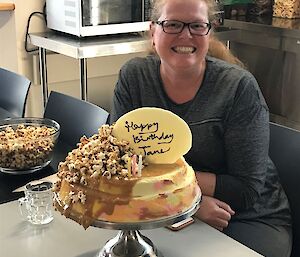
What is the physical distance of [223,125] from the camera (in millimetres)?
1416

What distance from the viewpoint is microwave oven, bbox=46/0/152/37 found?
2674mm

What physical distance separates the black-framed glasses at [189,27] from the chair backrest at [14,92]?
927 millimetres

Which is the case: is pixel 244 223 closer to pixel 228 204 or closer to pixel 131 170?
pixel 228 204

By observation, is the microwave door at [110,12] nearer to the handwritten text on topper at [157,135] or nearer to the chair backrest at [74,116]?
the chair backrest at [74,116]

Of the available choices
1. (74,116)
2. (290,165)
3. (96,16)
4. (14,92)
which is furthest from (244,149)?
(96,16)

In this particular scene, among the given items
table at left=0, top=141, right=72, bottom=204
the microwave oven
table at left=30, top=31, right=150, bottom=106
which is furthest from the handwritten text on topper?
the microwave oven

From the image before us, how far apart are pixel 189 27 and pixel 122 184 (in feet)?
2.13

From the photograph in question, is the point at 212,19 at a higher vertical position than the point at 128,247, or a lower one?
higher

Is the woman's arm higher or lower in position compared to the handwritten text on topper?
lower

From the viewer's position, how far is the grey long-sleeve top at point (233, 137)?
4.56ft

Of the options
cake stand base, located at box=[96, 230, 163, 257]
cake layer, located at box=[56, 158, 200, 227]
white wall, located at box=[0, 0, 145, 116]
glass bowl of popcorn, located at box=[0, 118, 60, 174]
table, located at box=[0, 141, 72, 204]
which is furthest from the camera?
white wall, located at box=[0, 0, 145, 116]

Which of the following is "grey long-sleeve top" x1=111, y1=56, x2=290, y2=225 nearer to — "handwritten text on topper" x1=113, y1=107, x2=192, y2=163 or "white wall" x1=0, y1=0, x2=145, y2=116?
"handwritten text on topper" x1=113, y1=107, x2=192, y2=163

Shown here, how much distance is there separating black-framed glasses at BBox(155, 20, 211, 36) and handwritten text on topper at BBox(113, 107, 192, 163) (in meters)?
0.50

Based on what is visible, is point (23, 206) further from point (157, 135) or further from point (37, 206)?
point (157, 135)
